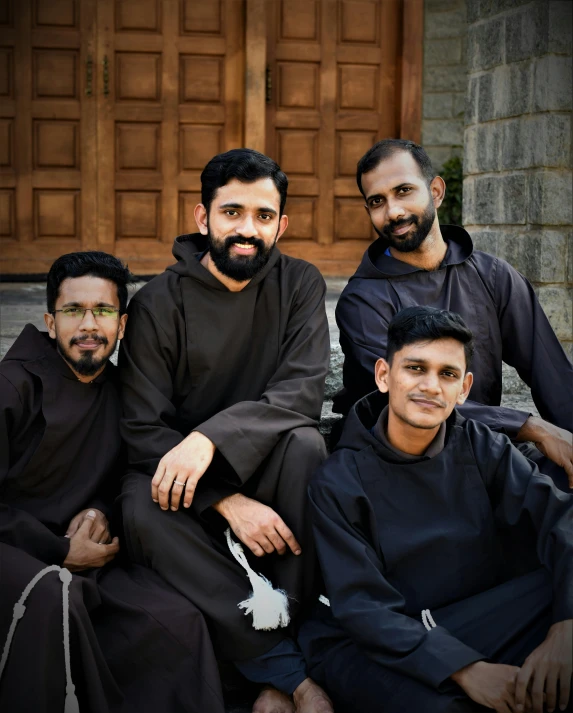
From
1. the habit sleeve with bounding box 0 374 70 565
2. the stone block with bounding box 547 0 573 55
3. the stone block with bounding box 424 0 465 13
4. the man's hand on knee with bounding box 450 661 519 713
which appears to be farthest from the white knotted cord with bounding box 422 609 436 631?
the stone block with bounding box 424 0 465 13

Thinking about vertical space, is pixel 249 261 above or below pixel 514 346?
above

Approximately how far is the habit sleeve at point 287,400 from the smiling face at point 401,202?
0.35 meters

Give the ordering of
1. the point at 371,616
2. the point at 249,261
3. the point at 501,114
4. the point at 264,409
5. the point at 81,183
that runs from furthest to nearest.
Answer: the point at 81,183 → the point at 501,114 → the point at 249,261 → the point at 264,409 → the point at 371,616

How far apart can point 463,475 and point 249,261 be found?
1.11m

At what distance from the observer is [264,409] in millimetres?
3197

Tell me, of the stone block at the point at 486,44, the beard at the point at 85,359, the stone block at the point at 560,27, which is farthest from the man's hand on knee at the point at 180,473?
the stone block at the point at 486,44

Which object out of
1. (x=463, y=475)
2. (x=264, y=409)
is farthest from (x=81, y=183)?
(x=463, y=475)

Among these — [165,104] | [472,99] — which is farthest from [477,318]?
[165,104]

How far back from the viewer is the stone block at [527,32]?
5582 mm

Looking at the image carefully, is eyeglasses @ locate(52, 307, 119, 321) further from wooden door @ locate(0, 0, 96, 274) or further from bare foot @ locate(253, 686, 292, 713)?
wooden door @ locate(0, 0, 96, 274)

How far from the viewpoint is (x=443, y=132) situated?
8.02m

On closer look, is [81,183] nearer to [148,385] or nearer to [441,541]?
[148,385]

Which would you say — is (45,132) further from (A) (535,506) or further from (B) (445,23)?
(A) (535,506)

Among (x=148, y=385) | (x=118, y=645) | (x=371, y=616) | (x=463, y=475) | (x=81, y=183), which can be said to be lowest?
(x=118, y=645)
